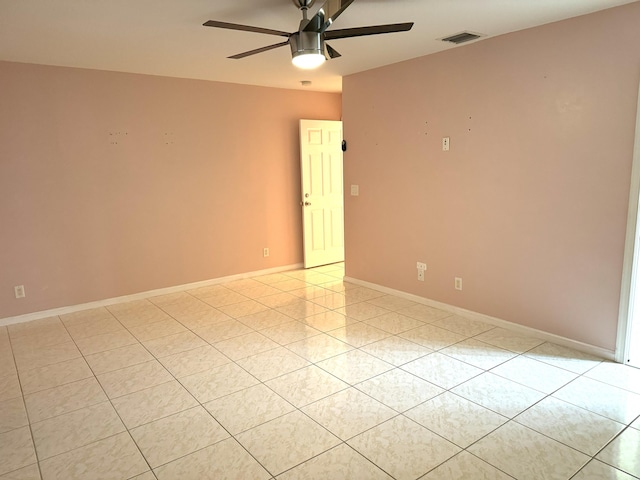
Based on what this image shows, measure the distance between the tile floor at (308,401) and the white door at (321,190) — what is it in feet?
6.83

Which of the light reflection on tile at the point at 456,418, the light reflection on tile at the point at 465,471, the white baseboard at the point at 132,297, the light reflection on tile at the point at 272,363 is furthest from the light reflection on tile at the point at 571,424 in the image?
the white baseboard at the point at 132,297

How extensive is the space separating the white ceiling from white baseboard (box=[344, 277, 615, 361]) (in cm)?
235

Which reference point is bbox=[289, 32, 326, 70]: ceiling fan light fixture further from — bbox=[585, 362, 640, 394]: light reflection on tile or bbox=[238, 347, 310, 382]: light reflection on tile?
bbox=[585, 362, 640, 394]: light reflection on tile

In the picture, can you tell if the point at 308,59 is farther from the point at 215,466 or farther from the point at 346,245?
the point at 346,245

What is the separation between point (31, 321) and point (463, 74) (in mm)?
4630

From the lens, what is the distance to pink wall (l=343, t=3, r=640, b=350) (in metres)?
2.97

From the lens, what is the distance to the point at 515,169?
348 cm

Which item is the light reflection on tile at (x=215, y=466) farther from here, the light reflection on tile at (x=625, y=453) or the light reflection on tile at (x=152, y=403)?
the light reflection on tile at (x=625, y=453)

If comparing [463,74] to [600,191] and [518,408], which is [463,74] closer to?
[600,191]

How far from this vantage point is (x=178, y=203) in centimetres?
501

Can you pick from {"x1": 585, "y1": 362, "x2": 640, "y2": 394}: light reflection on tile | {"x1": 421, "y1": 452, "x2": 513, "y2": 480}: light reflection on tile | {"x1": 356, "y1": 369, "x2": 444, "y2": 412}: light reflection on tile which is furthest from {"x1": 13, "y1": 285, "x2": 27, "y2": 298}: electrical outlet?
{"x1": 585, "y1": 362, "x2": 640, "y2": 394}: light reflection on tile

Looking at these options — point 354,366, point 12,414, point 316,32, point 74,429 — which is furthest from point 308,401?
point 316,32

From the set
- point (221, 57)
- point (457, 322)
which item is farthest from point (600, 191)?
point (221, 57)

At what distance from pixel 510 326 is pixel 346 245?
2.19 meters
